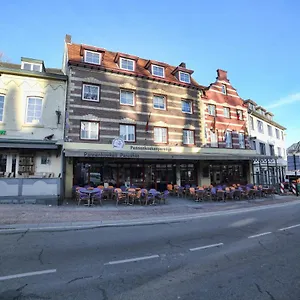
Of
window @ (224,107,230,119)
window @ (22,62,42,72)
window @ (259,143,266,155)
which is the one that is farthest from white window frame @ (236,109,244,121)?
window @ (22,62,42,72)

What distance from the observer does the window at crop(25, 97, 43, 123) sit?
14594 mm

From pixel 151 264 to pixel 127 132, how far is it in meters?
13.3

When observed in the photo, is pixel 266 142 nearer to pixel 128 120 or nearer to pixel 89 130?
pixel 128 120

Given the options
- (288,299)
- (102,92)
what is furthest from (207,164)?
(288,299)

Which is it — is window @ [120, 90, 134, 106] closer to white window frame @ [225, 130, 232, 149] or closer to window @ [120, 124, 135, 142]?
window @ [120, 124, 135, 142]

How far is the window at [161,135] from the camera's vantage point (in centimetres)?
1835

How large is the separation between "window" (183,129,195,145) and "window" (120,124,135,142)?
497cm

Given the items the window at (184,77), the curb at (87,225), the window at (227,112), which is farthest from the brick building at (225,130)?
the curb at (87,225)

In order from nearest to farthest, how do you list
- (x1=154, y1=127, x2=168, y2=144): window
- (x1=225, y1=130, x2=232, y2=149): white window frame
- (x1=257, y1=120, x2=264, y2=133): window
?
(x1=154, y1=127, x2=168, y2=144): window < (x1=225, y1=130, x2=232, y2=149): white window frame < (x1=257, y1=120, x2=264, y2=133): window

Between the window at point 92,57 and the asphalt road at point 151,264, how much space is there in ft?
45.0

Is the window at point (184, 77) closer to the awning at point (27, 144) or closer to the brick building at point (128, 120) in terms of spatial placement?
the brick building at point (128, 120)

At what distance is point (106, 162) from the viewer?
16.8m

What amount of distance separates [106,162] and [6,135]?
6.73 metres

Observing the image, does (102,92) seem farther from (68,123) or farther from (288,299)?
(288,299)
